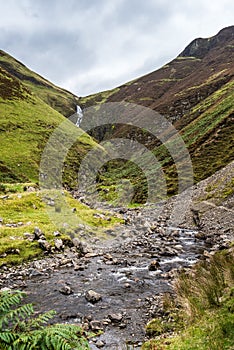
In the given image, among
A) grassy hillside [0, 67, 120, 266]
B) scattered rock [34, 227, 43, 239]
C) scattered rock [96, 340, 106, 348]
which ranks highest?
grassy hillside [0, 67, 120, 266]

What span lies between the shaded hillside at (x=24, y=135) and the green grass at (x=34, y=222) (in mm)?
28785

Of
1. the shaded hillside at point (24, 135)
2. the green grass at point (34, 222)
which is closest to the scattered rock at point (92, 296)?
the green grass at point (34, 222)

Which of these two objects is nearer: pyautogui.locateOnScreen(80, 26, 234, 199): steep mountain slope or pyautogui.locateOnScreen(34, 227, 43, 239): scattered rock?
pyautogui.locateOnScreen(34, 227, 43, 239): scattered rock

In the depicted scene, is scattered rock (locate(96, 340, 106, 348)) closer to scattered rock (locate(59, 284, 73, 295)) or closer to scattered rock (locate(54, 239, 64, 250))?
scattered rock (locate(59, 284, 73, 295))

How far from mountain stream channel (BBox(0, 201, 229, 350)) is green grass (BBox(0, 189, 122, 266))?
1.47 meters

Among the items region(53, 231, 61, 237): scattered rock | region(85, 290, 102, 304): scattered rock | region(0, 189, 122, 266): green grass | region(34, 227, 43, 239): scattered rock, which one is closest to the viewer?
region(85, 290, 102, 304): scattered rock

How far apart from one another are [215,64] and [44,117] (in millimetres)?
106601

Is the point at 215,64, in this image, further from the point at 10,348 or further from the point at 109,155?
the point at 10,348

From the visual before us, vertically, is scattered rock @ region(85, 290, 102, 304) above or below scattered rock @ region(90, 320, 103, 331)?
above

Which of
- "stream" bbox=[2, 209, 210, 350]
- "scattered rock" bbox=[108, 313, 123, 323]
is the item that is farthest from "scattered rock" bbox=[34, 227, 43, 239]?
"scattered rock" bbox=[108, 313, 123, 323]

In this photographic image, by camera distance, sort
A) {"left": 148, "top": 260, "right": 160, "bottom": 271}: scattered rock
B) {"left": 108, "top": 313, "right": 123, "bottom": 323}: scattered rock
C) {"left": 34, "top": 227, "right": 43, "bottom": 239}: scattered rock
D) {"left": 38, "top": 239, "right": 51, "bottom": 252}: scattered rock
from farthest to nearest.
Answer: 1. {"left": 34, "top": 227, "right": 43, "bottom": 239}: scattered rock
2. {"left": 38, "top": 239, "right": 51, "bottom": 252}: scattered rock
3. {"left": 148, "top": 260, "right": 160, "bottom": 271}: scattered rock
4. {"left": 108, "top": 313, "right": 123, "bottom": 323}: scattered rock

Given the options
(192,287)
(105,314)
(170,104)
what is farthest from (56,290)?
(170,104)

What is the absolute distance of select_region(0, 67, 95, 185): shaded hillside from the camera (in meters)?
65.8

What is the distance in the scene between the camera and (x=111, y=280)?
18062 millimetres
